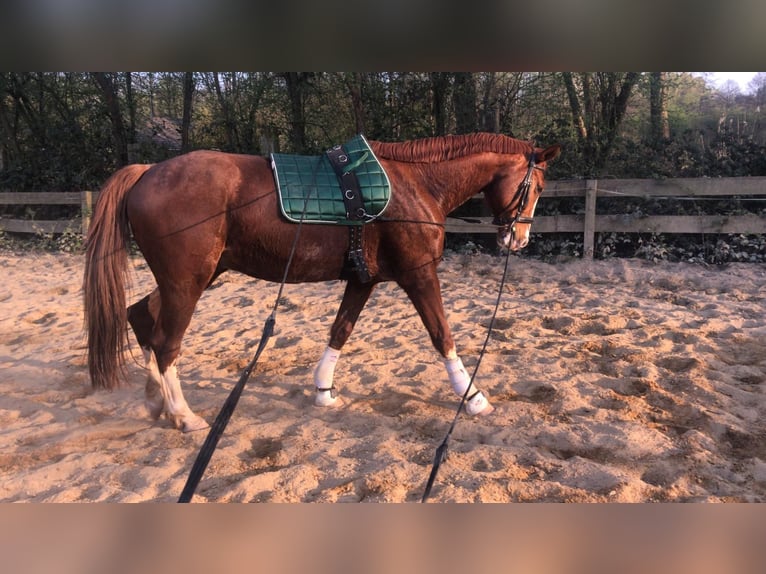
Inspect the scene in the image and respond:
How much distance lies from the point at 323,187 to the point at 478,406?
1.62 metres

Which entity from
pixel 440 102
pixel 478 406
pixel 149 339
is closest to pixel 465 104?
pixel 440 102

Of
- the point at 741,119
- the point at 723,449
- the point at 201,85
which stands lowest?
the point at 723,449

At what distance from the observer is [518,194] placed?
3.19 m

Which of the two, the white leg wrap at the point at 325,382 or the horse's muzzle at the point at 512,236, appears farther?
the white leg wrap at the point at 325,382

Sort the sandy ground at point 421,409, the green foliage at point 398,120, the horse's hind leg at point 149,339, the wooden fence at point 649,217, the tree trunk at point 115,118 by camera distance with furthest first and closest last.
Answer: the tree trunk at point 115,118
the green foliage at point 398,120
the wooden fence at point 649,217
the horse's hind leg at point 149,339
the sandy ground at point 421,409

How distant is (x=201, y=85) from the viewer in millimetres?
11359

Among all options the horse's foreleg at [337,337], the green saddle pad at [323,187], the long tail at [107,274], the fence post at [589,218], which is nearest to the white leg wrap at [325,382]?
the horse's foreleg at [337,337]

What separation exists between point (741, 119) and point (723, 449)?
887cm

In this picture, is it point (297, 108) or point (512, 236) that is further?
point (297, 108)

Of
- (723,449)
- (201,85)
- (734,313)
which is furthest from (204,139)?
(723,449)

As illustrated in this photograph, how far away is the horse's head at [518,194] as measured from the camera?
3189 mm

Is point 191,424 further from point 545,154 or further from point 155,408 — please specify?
point 545,154

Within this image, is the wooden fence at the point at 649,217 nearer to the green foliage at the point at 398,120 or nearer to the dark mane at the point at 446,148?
the green foliage at the point at 398,120
